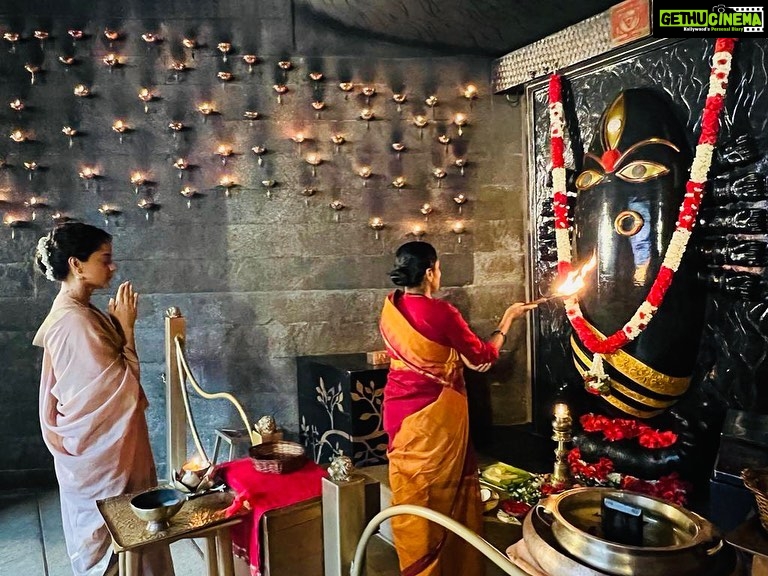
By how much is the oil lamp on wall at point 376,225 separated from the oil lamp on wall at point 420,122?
33.0 inches

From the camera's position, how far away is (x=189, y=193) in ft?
17.6

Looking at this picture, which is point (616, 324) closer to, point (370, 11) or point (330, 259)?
point (330, 259)

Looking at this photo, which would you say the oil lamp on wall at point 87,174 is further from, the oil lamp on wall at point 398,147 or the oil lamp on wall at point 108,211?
the oil lamp on wall at point 398,147

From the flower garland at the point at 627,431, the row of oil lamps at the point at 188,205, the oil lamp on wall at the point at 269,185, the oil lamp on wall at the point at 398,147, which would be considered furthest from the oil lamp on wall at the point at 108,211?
the flower garland at the point at 627,431


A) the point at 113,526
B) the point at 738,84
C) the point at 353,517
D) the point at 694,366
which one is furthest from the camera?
the point at 694,366

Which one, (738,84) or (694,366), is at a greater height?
(738,84)

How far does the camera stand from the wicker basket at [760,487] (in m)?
2.02

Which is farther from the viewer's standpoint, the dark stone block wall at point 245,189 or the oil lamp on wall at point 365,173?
the oil lamp on wall at point 365,173

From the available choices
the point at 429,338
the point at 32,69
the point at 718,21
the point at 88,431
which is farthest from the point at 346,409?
the point at 32,69

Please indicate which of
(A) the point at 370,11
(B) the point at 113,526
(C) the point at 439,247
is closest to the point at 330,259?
(C) the point at 439,247

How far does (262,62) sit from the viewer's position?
548cm

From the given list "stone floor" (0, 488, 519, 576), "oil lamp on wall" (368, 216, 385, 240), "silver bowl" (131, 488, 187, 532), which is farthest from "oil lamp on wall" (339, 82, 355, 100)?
"silver bowl" (131, 488, 187, 532)

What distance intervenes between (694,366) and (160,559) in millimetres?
3420

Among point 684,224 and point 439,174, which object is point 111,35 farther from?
point 684,224
